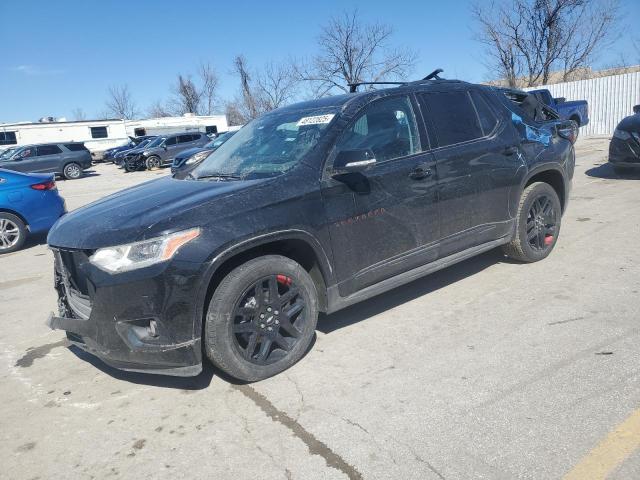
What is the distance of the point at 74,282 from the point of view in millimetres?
3307

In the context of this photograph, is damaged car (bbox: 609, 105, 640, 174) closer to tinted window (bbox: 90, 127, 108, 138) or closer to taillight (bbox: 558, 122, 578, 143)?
taillight (bbox: 558, 122, 578, 143)

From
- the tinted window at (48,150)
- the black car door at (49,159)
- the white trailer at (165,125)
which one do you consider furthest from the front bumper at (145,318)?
the white trailer at (165,125)

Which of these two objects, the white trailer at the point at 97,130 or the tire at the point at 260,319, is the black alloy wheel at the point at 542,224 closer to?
the tire at the point at 260,319

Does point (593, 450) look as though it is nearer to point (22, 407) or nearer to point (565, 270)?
point (565, 270)

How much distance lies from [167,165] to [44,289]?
21881 millimetres

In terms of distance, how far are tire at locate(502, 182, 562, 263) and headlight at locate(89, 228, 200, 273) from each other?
131 inches

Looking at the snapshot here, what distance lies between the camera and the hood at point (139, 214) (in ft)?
9.77

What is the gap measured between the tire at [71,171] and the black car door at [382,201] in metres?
25.0

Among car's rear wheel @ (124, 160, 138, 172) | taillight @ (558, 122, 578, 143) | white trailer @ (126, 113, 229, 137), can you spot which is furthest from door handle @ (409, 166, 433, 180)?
white trailer @ (126, 113, 229, 137)

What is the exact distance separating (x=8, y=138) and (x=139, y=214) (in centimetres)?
3820

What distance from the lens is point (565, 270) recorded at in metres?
4.96

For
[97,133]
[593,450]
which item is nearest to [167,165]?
[97,133]

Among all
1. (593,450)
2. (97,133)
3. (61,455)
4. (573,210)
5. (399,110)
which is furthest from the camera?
(97,133)

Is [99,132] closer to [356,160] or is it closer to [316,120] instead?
[316,120]
